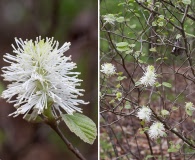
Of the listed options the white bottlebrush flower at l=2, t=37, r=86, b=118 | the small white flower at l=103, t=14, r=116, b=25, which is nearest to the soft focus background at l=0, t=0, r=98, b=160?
the small white flower at l=103, t=14, r=116, b=25

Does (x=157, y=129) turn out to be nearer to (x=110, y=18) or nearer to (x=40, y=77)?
(x=110, y=18)

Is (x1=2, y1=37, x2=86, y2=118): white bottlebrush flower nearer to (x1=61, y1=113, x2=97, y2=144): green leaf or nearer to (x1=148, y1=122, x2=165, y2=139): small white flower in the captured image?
(x1=61, y1=113, x2=97, y2=144): green leaf

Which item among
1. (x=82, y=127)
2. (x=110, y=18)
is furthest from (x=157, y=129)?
(x=82, y=127)

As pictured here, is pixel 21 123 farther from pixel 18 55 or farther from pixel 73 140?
pixel 18 55

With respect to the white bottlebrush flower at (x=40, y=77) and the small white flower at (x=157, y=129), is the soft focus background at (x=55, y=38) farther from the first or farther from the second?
the white bottlebrush flower at (x=40, y=77)

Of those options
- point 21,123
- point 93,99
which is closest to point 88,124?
point 93,99

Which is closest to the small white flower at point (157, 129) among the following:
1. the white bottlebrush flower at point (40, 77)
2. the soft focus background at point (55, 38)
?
the soft focus background at point (55, 38)
